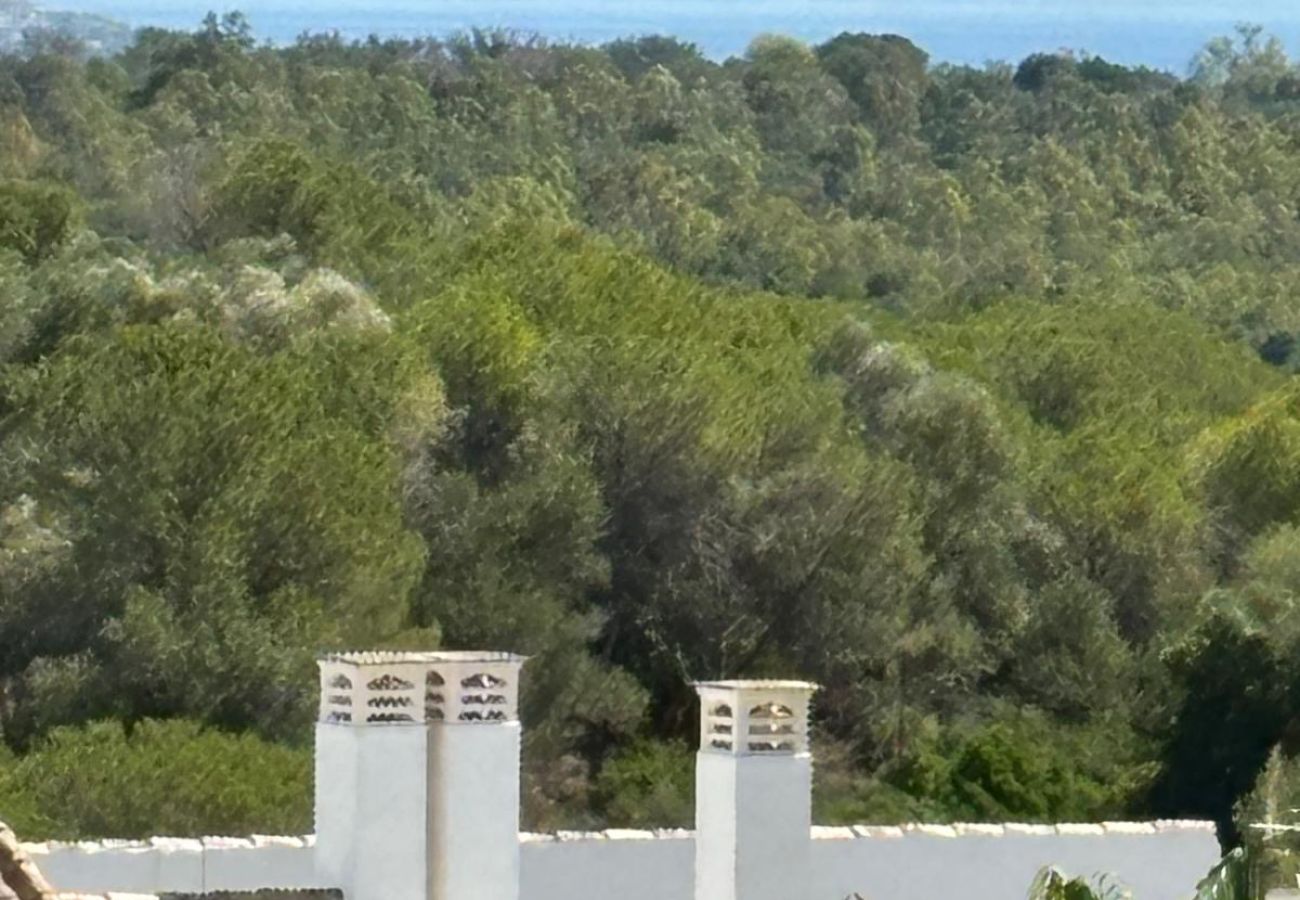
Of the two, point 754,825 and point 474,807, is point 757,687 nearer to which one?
point 754,825

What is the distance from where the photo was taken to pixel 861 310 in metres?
48.2

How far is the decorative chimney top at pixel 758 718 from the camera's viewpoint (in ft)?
44.3

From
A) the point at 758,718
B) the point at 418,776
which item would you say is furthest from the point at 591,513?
the point at 418,776

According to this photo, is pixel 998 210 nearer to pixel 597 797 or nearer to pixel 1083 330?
pixel 1083 330

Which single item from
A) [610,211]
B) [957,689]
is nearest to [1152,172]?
[610,211]

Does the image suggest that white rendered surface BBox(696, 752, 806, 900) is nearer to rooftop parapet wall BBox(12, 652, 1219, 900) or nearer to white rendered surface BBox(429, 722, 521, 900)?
rooftop parapet wall BBox(12, 652, 1219, 900)

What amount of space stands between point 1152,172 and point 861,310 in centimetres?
3589

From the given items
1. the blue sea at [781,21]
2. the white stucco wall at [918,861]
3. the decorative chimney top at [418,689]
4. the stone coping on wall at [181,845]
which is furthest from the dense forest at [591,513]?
the blue sea at [781,21]

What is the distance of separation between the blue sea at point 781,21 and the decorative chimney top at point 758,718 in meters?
68.4

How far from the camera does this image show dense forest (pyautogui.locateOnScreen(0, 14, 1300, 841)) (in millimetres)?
25094

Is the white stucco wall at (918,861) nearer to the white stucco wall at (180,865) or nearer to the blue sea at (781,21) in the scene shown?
the white stucco wall at (180,865)

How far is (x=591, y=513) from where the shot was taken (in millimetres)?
30109

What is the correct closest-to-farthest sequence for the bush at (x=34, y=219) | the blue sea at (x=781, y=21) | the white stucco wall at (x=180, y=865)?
the white stucco wall at (x=180, y=865)
the bush at (x=34, y=219)
the blue sea at (x=781, y=21)

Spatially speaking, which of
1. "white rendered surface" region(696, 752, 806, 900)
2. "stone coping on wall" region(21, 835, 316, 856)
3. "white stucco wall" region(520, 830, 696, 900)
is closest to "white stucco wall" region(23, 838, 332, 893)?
"stone coping on wall" region(21, 835, 316, 856)
